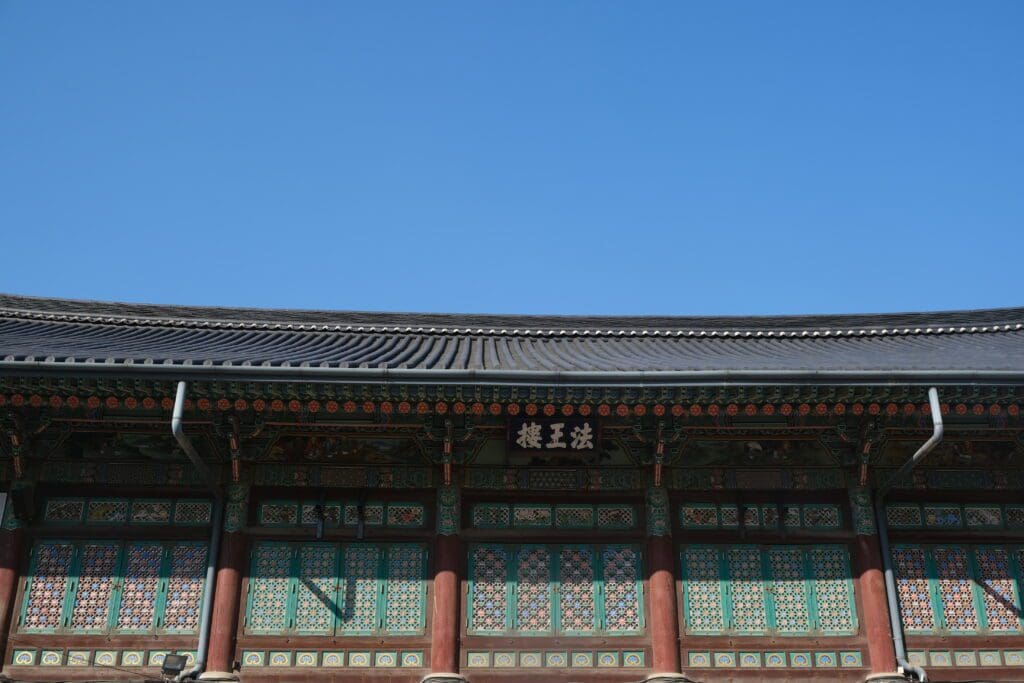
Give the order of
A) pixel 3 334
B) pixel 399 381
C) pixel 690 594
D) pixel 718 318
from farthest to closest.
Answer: pixel 718 318, pixel 3 334, pixel 690 594, pixel 399 381

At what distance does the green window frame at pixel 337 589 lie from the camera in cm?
1206

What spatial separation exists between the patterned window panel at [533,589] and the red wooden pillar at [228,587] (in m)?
3.56

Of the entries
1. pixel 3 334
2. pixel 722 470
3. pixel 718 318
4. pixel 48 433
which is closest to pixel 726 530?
pixel 722 470

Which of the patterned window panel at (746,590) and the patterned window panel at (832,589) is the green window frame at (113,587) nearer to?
the patterned window panel at (746,590)

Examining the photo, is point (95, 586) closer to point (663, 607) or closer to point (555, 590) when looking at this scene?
point (555, 590)

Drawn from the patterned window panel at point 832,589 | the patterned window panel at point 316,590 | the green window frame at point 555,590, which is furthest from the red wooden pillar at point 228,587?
the patterned window panel at point 832,589

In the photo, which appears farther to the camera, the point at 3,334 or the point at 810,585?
the point at 3,334

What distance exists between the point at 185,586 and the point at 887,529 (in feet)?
30.2

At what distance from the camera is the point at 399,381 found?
11469 millimetres

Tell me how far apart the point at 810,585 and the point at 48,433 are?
33.7 ft

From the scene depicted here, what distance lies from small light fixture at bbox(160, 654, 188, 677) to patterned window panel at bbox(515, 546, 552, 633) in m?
4.11

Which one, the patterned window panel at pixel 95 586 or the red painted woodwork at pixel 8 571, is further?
the patterned window panel at pixel 95 586

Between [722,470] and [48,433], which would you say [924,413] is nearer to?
[722,470]

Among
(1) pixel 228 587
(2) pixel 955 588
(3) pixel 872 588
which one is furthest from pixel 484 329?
(2) pixel 955 588
